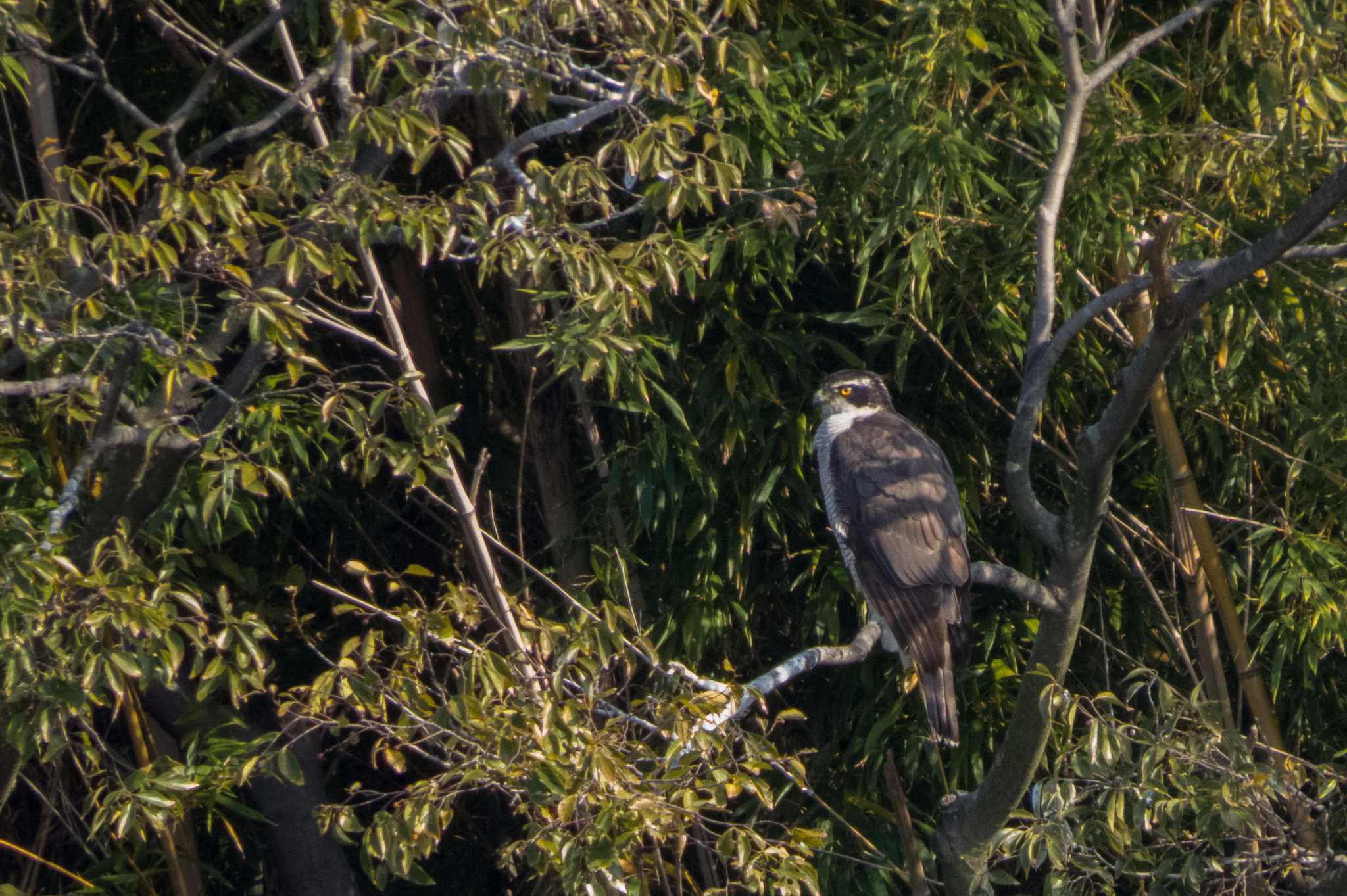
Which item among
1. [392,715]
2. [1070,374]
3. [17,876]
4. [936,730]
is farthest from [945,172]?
[17,876]

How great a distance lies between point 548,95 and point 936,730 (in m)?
1.60

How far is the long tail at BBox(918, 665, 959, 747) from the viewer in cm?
310

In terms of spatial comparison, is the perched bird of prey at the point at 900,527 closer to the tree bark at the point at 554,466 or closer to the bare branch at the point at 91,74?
the tree bark at the point at 554,466

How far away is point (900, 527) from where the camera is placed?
3.29m

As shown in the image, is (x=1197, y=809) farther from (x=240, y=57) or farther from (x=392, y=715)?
(x=240, y=57)

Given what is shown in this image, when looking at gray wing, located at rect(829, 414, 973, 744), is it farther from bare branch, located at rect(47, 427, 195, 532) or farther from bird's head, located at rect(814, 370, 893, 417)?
bare branch, located at rect(47, 427, 195, 532)

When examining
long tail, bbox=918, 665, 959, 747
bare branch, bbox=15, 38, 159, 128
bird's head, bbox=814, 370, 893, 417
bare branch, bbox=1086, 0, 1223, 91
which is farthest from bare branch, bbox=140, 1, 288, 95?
long tail, bbox=918, 665, 959, 747

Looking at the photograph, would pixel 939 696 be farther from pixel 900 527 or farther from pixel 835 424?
pixel 835 424

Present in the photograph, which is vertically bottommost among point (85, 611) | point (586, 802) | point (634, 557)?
point (634, 557)

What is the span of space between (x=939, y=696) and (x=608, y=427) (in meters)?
1.16

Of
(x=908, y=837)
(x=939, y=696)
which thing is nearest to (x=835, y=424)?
(x=939, y=696)

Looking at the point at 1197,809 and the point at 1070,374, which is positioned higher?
the point at 1070,374

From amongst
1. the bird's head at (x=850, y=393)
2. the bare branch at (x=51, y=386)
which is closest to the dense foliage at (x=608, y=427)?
the bare branch at (x=51, y=386)

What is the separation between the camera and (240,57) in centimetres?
354
